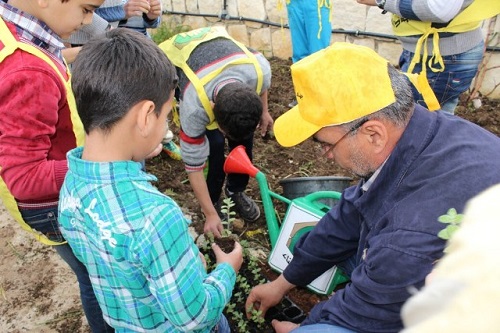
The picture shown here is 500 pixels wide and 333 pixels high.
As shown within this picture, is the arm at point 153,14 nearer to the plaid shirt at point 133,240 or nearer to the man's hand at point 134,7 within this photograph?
the man's hand at point 134,7

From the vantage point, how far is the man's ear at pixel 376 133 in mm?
1578

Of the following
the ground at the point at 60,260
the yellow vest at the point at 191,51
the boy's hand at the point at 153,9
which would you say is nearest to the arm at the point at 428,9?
the yellow vest at the point at 191,51

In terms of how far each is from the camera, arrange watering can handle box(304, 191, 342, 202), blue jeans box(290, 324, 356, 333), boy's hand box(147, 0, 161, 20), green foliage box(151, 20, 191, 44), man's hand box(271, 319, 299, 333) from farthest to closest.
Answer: green foliage box(151, 20, 191, 44), boy's hand box(147, 0, 161, 20), watering can handle box(304, 191, 342, 202), man's hand box(271, 319, 299, 333), blue jeans box(290, 324, 356, 333)

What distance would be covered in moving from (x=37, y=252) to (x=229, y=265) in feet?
5.87

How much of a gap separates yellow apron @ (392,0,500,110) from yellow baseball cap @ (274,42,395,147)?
856 mm

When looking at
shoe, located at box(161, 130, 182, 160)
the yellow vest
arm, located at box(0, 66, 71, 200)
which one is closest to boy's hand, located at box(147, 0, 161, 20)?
the yellow vest

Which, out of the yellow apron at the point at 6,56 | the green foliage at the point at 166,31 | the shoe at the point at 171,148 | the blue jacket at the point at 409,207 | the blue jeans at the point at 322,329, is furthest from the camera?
the green foliage at the point at 166,31

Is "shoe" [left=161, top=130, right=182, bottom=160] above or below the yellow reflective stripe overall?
below

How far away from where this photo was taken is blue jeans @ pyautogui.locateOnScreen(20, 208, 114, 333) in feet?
5.68

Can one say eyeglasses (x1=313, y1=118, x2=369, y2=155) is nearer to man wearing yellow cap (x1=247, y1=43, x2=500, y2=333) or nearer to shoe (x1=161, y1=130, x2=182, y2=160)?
man wearing yellow cap (x1=247, y1=43, x2=500, y2=333)

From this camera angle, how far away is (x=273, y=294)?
84.0 inches

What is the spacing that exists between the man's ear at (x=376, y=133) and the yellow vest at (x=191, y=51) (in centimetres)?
104

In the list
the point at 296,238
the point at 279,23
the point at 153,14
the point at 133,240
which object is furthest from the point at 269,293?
the point at 279,23

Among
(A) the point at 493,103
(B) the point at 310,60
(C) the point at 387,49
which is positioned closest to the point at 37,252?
(B) the point at 310,60
